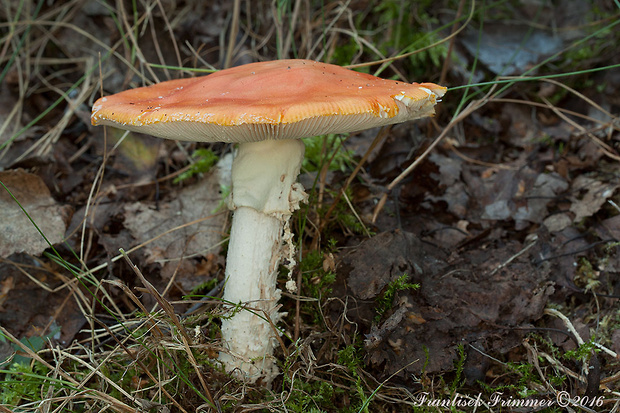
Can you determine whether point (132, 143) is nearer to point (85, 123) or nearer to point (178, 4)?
point (85, 123)

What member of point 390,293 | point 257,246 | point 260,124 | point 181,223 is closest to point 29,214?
point 181,223

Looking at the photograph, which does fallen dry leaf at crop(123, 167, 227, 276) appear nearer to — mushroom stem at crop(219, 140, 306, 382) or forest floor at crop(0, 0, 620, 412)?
forest floor at crop(0, 0, 620, 412)

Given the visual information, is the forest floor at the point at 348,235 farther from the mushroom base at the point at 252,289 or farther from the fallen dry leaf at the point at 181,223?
the mushroom base at the point at 252,289

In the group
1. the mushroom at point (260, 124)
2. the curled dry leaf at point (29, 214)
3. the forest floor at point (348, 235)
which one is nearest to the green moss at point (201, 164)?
the forest floor at point (348, 235)

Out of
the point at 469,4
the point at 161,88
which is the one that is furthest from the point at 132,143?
the point at 469,4

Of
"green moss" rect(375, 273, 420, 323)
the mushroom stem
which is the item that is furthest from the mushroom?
"green moss" rect(375, 273, 420, 323)
